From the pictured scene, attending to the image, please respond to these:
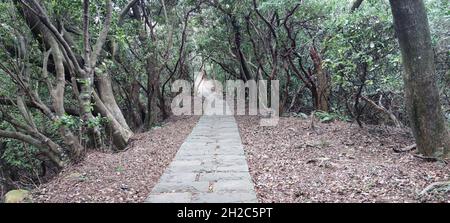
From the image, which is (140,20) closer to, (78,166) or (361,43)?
(78,166)

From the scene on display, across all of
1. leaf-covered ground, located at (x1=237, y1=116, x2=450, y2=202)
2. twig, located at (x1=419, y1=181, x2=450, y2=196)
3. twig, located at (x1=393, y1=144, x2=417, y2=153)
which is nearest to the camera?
twig, located at (x1=419, y1=181, x2=450, y2=196)

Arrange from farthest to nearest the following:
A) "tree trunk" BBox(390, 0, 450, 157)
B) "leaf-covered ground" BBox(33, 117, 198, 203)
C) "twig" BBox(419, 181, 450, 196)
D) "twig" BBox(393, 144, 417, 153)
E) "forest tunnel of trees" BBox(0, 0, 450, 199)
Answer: "twig" BBox(393, 144, 417, 153) → "forest tunnel of trees" BBox(0, 0, 450, 199) → "tree trunk" BBox(390, 0, 450, 157) → "leaf-covered ground" BBox(33, 117, 198, 203) → "twig" BBox(419, 181, 450, 196)

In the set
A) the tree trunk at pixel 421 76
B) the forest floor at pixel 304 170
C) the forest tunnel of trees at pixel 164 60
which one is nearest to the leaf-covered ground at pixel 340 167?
the forest floor at pixel 304 170

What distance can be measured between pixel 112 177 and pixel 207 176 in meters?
1.31

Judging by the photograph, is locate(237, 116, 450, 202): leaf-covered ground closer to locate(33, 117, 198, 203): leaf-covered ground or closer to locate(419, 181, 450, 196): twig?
locate(419, 181, 450, 196): twig

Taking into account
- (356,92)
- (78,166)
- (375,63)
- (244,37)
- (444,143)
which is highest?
(244,37)

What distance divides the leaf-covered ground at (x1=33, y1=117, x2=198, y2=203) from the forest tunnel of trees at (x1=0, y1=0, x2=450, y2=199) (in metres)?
0.65

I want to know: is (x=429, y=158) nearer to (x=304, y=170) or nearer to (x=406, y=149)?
(x=406, y=149)

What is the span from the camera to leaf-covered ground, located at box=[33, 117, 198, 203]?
4073 millimetres

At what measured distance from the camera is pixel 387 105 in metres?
7.49

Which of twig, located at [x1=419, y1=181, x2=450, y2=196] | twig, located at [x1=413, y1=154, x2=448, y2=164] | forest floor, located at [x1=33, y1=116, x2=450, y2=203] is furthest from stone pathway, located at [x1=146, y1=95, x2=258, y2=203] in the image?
twig, located at [x1=413, y1=154, x2=448, y2=164]

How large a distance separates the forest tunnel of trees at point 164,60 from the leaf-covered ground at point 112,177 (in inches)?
25.7
